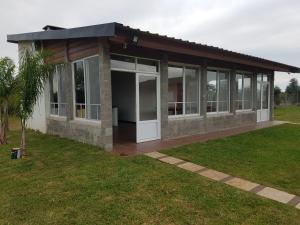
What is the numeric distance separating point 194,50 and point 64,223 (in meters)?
6.78

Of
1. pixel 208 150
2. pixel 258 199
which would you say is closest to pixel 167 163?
pixel 208 150

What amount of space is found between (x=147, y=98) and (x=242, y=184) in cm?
457

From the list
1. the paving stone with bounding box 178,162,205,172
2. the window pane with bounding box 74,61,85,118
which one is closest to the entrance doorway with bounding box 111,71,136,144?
the window pane with bounding box 74,61,85,118

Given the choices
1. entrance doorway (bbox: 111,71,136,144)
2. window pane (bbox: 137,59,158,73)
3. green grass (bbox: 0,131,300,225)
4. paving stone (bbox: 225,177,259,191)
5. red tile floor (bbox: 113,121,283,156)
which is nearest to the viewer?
green grass (bbox: 0,131,300,225)

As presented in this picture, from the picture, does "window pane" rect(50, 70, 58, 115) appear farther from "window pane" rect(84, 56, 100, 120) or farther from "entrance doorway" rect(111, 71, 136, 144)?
"entrance doorway" rect(111, 71, 136, 144)

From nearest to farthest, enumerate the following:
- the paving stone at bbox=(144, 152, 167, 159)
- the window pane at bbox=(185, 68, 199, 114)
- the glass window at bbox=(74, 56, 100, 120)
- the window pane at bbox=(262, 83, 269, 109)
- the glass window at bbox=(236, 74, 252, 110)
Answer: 1. the paving stone at bbox=(144, 152, 167, 159)
2. the glass window at bbox=(74, 56, 100, 120)
3. the window pane at bbox=(185, 68, 199, 114)
4. the glass window at bbox=(236, 74, 252, 110)
5. the window pane at bbox=(262, 83, 269, 109)

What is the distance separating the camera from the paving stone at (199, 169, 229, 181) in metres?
5.33

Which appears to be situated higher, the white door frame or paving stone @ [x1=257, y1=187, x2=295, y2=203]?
the white door frame

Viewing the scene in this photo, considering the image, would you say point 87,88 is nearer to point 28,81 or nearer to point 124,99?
point 28,81

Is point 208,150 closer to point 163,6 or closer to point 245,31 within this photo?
point 163,6

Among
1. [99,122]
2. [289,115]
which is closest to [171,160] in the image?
[99,122]

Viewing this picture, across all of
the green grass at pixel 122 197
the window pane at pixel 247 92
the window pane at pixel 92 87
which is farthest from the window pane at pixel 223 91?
the green grass at pixel 122 197

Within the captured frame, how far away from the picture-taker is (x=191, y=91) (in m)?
10.1

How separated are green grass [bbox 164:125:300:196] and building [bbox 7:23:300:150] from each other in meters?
1.67
